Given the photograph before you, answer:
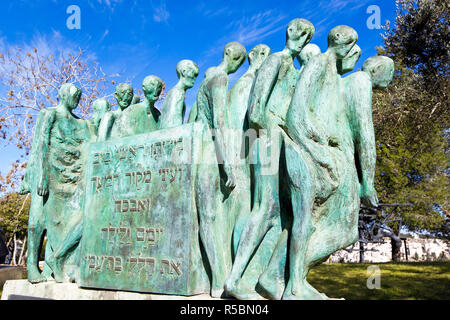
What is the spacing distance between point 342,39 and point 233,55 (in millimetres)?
1266

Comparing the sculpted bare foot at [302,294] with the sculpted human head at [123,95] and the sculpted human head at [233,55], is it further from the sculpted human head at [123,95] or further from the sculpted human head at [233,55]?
the sculpted human head at [123,95]

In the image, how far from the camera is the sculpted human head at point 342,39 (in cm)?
439

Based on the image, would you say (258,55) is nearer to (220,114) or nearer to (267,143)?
(220,114)

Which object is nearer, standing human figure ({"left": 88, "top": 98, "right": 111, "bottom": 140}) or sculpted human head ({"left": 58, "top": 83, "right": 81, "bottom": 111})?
sculpted human head ({"left": 58, "top": 83, "right": 81, "bottom": 111})

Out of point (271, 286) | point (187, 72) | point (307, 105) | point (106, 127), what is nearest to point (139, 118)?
point (106, 127)

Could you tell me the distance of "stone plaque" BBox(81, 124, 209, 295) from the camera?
14.9 ft

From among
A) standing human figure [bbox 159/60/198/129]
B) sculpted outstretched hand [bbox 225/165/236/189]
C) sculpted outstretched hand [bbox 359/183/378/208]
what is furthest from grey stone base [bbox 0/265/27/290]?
sculpted outstretched hand [bbox 359/183/378/208]

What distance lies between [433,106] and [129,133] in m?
7.62

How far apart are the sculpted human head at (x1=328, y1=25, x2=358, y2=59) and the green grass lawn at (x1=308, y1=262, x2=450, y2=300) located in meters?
5.98

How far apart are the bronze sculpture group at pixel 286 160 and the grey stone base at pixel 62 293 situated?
74 centimetres

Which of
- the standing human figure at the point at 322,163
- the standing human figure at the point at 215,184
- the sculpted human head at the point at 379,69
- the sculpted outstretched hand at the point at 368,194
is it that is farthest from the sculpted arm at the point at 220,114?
the sculpted human head at the point at 379,69

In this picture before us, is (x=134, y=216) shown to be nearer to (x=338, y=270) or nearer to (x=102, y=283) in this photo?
(x=102, y=283)

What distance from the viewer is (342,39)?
14.4 ft

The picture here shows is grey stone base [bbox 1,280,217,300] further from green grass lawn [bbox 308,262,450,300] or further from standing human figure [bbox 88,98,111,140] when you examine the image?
green grass lawn [bbox 308,262,450,300]
